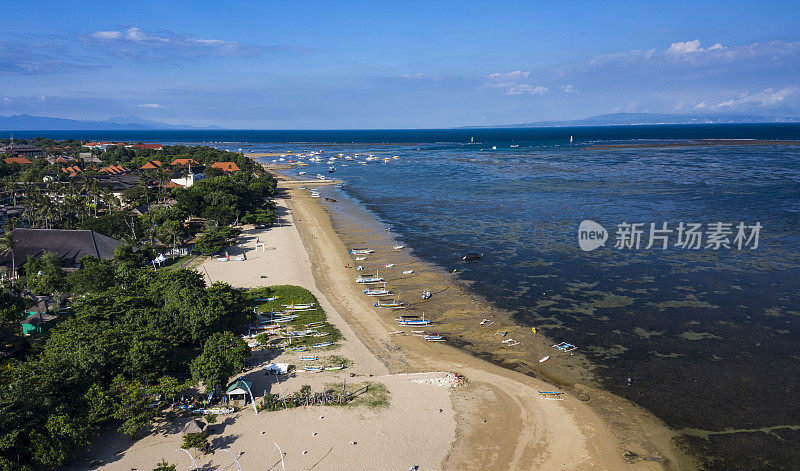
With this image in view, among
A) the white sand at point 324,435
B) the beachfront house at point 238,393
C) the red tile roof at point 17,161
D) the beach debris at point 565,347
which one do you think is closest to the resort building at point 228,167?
the red tile roof at point 17,161

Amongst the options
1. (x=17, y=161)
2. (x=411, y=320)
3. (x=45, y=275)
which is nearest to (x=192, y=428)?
(x=411, y=320)

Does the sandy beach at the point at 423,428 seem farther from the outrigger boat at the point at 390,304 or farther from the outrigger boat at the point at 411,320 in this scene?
the outrigger boat at the point at 390,304

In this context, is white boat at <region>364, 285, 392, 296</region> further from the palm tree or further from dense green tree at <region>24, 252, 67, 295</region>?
the palm tree

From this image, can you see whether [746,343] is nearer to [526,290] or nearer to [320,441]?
[526,290]

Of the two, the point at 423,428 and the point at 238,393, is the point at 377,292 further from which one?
the point at 423,428

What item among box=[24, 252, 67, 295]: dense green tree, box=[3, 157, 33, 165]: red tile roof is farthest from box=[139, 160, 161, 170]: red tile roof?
box=[24, 252, 67, 295]: dense green tree

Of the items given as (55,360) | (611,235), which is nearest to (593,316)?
(611,235)

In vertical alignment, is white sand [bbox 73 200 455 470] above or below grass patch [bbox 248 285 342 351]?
below
